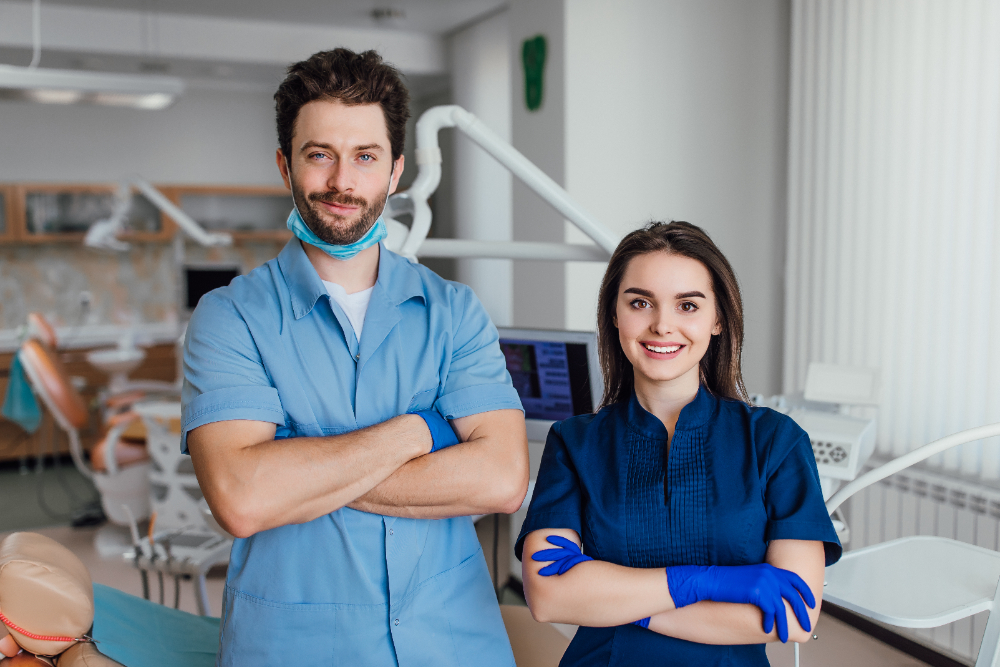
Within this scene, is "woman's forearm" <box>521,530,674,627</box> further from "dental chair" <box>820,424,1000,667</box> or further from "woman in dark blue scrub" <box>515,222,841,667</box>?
"dental chair" <box>820,424,1000,667</box>

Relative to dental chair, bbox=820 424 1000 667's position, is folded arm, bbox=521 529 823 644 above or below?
above

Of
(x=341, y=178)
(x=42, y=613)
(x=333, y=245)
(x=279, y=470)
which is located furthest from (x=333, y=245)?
(x=42, y=613)

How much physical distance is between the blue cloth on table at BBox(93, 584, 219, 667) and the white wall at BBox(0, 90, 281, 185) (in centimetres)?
513

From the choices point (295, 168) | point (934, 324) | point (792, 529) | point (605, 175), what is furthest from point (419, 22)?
point (792, 529)

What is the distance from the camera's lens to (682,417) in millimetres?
1239

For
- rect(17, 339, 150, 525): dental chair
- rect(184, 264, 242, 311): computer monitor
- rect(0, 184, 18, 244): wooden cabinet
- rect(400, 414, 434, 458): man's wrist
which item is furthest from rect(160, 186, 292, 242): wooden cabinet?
rect(400, 414, 434, 458): man's wrist

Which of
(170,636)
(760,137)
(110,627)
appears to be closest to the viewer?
(110,627)

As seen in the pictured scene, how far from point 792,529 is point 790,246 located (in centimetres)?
251

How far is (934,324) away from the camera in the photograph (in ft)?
9.12

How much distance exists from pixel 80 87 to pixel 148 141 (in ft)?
10.1

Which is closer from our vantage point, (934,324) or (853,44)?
(934,324)

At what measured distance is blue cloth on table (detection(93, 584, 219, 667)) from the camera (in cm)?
148

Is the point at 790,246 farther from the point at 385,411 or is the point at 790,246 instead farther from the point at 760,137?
the point at 385,411

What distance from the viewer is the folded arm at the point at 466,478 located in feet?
4.02
